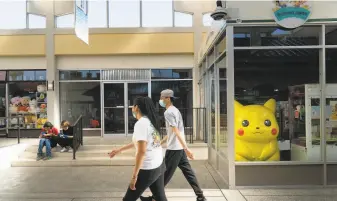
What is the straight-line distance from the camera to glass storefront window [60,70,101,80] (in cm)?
1234

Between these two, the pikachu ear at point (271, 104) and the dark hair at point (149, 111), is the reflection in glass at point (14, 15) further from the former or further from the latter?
the dark hair at point (149, 111)

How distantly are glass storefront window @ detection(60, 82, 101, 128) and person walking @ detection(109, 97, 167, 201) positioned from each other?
28.9 feet

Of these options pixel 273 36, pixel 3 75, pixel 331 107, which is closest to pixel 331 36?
pixel 273 36

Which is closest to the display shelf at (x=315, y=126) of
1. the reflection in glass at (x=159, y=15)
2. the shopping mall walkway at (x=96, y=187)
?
the shopping mall walkway at (x=96, y=187)

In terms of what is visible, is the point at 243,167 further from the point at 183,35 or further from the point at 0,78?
the point at 0,78

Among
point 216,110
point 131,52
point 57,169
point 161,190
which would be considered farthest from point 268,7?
point 131,52

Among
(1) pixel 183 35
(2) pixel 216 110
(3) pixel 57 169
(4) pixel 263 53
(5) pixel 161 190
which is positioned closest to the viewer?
(5) pixel 161 190

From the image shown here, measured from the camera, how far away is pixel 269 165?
6.06m

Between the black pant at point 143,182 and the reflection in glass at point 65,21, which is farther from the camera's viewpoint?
the reflection in glass at point 65,21

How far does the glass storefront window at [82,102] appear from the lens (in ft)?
40.5

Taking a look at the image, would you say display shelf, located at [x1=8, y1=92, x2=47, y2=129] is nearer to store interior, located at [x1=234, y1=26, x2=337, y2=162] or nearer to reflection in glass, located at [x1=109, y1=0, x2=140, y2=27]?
reflection in glass, located at [x1=109, y1=0, x2=140, y2=27]

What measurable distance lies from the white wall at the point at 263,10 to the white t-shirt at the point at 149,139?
320 centimetres

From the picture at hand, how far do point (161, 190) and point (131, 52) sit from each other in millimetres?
8643

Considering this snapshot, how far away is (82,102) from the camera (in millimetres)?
12445
